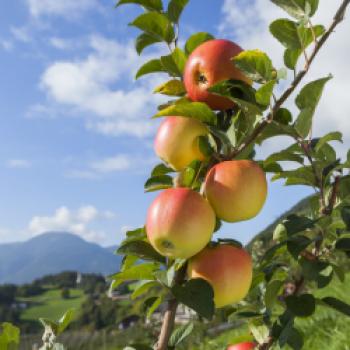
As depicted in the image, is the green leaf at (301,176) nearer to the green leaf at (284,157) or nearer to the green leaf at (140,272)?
the green leaf at (284,157)

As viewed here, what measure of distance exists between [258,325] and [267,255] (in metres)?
0.36

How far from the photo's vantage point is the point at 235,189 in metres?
1.01

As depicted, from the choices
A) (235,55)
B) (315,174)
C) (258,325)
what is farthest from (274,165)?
(258,325)

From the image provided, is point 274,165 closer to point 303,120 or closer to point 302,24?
point 303,120

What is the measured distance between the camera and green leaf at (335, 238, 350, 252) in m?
1.10

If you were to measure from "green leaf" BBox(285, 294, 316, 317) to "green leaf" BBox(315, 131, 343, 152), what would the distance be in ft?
1.26

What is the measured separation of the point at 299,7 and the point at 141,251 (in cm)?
69

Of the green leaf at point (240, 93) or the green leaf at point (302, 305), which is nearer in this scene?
the green leaf at point (240, 93)

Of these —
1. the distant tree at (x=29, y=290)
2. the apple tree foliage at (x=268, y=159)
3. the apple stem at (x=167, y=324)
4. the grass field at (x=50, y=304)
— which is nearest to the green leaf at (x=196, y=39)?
the apple tree foliage at (x=268, y=159)

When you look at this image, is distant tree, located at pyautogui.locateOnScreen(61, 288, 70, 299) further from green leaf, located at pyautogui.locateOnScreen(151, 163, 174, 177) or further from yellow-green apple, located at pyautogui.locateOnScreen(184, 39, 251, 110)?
yellow-green apple, located at pyautogui.locateOnScreen(184, 39, 251, 110)

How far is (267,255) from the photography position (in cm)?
113

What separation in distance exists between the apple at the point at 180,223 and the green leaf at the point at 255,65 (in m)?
0.31

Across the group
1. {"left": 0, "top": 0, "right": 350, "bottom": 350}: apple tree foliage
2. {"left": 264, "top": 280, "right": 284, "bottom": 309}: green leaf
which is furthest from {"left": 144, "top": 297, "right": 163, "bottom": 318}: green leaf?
{"left": 264, "top": 280, "right": 284, "bottom": 309}: green leaf

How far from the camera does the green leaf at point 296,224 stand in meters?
1.00
